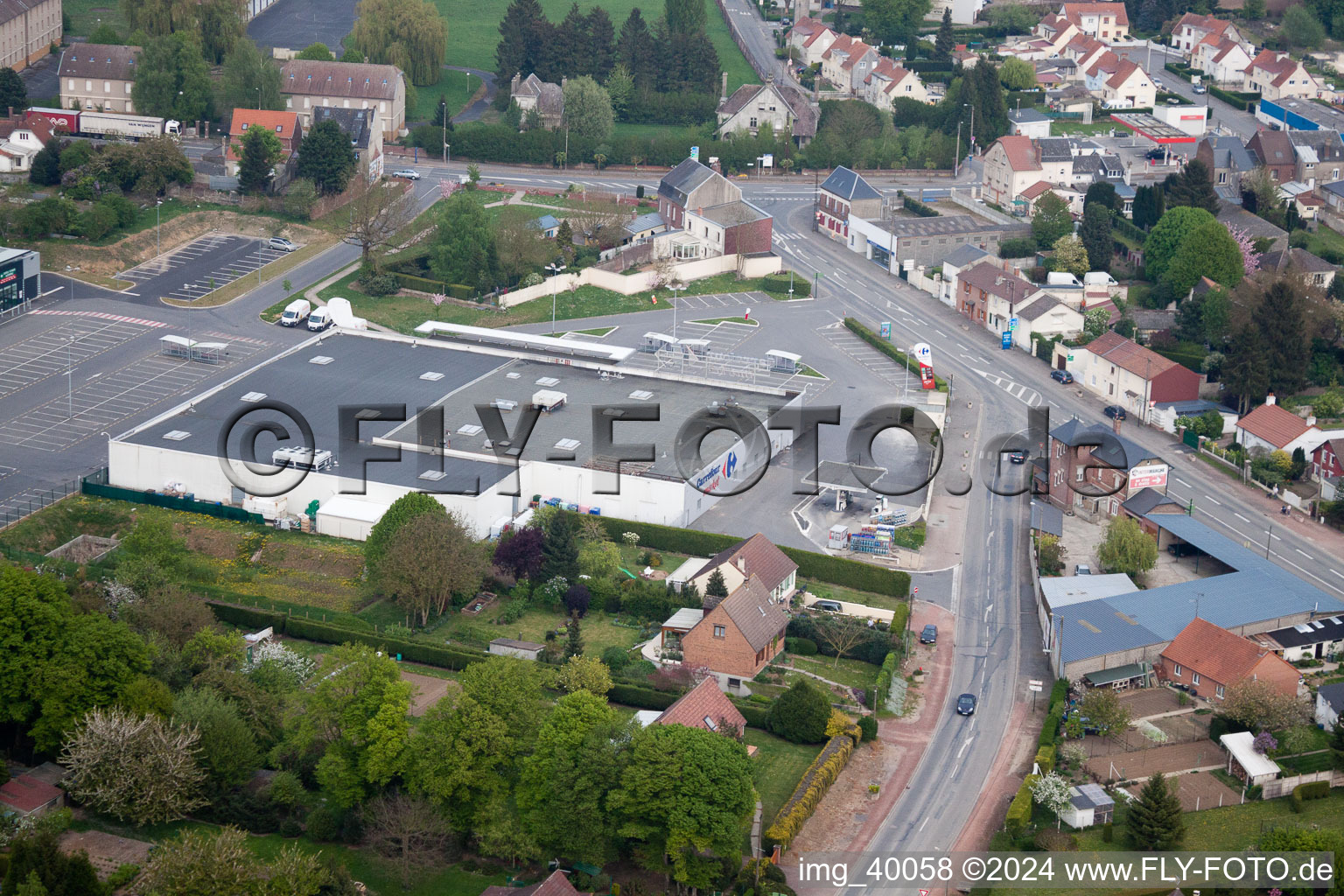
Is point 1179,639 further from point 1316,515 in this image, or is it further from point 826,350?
point 826,350

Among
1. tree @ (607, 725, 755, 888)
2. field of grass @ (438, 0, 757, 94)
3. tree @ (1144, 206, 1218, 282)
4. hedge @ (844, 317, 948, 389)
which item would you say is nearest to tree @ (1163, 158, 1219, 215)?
tree @ (1144, 206, 1218, 282)

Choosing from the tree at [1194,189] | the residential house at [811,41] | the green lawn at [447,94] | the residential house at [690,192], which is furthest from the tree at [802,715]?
the residential house at [811,41]

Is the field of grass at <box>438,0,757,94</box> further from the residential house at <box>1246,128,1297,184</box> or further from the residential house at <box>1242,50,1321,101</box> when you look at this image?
the residential house at <box>1246,128,1297,184</box>

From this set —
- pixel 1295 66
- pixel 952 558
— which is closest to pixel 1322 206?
pixel 1295 66

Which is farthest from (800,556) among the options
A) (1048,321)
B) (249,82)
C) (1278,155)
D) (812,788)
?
(249,82)

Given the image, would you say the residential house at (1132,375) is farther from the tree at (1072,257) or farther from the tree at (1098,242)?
the tree at (1098,242)

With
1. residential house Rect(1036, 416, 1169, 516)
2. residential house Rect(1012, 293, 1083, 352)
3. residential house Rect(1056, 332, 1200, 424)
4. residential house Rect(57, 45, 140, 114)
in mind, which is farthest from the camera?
residential house Rect(57, 45, 140, 114)
